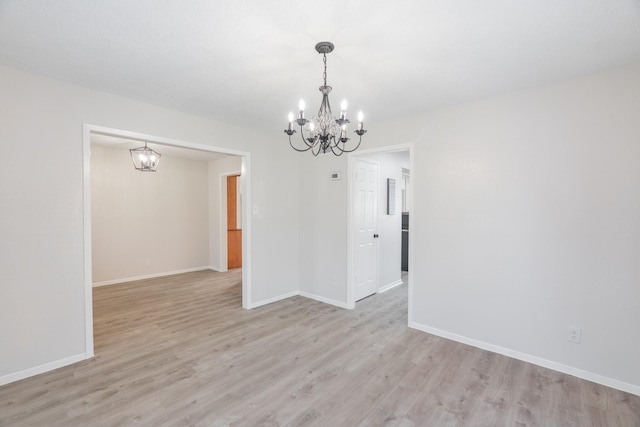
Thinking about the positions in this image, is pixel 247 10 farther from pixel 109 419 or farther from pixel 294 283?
pixel 294 283

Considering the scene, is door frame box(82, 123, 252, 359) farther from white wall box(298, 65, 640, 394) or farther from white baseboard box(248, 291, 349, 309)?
white wall box(298, 65, 640, 394)

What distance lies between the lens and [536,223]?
2.65 metres

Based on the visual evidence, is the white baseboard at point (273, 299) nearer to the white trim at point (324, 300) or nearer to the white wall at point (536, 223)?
the white trim at point (324, 300)

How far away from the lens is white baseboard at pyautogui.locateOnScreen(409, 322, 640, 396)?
2283 mm

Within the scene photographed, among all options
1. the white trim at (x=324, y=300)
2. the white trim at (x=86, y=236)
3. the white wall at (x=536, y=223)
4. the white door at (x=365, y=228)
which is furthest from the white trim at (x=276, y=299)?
the white wall at (x=536, y=223)

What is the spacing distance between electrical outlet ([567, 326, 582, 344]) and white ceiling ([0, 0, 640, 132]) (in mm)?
2129

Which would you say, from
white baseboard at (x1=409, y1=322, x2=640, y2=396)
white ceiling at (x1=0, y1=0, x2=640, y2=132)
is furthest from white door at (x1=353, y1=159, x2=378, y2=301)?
white ceiling at (x1=0, y1=0, x2=640, y2=132)

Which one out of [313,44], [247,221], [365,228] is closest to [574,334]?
[365,228]

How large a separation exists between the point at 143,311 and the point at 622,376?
5.06 metres

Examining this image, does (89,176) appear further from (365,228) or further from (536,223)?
(536,223)

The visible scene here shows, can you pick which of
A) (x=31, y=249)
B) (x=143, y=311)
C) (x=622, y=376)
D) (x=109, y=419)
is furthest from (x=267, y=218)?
(x=622, y=376)

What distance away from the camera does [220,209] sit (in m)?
6.56

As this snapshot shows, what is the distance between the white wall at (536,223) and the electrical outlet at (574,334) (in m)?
0.03

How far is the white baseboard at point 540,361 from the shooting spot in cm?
228
